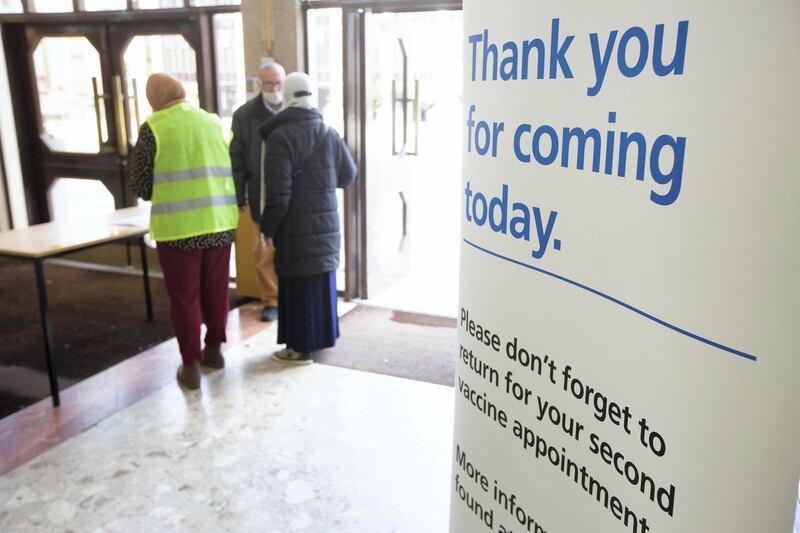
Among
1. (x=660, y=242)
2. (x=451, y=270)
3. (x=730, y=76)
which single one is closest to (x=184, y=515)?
(x=660, y=242)

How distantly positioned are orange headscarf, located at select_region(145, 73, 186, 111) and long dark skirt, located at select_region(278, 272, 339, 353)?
105 centimetres

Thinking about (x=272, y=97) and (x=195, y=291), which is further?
(x=272, y=97)

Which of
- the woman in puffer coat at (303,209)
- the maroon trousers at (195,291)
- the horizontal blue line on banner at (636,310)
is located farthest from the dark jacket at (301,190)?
the horizontal blue line on banner at (636,310)

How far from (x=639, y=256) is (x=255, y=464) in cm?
212

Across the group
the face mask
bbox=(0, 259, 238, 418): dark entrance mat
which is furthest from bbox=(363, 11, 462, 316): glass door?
bbox=(0, 259, 238, 418): dark entrance mat

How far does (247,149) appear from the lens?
3600 millimetres

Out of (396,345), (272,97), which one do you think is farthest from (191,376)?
(272,97)

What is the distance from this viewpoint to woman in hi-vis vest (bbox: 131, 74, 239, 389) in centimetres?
291

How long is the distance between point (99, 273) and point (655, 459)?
522 centimetres

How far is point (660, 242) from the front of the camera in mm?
814

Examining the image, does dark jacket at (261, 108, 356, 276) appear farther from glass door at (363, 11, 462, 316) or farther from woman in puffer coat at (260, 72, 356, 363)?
glass door at (363, 11, 462, 316)

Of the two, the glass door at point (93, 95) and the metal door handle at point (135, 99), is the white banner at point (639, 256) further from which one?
the metal door handle at point (135, 99)

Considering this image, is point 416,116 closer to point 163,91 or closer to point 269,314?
point 269,314

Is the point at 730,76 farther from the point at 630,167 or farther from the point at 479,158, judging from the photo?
the point at 479,158
